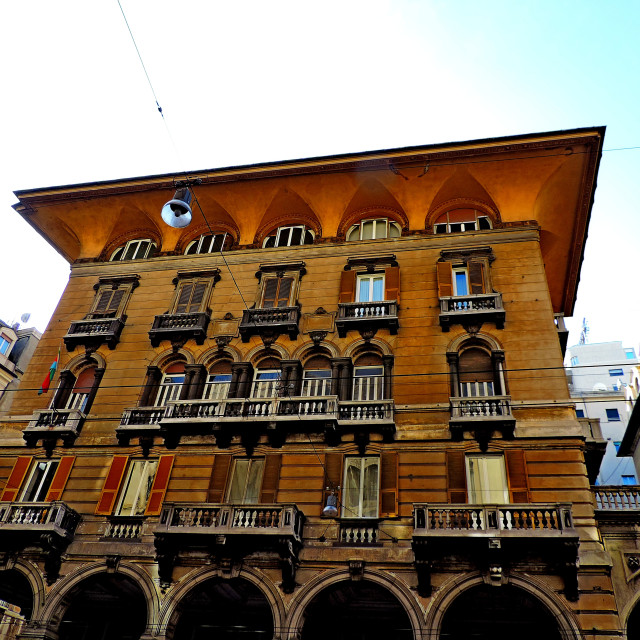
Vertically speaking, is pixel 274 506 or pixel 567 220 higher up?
pixel 567 220

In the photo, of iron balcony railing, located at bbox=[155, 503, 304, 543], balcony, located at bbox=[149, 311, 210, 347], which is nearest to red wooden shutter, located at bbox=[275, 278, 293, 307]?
balcony, located at bbox=[149, 311, 210, 347]

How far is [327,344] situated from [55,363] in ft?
36.0

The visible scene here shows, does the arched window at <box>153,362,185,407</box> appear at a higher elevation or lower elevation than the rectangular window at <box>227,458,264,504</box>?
higher

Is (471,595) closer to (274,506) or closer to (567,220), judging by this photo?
(274,506)

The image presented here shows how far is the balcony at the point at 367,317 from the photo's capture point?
21.5 m

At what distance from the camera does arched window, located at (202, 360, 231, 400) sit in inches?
858

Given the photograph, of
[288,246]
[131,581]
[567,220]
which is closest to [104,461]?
[131,581]

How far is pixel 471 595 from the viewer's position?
1684 centimetres

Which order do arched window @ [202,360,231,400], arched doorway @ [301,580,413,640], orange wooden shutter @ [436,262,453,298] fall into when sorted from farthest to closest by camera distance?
1. orange wooden shutter @ [436,262,453,298]
2. arched window @ [202,360,231,400]
3. arched doorway @ [301,580,413,640]

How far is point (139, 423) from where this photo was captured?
21016 mm

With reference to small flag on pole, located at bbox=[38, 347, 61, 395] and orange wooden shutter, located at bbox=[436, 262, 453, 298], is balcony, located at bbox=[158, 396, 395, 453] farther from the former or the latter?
orange wooden shutter, located at bbox=[436, 262, 453, 298]

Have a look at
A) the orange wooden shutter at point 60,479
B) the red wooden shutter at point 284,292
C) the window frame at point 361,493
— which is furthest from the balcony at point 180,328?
the window frame at point 361,493

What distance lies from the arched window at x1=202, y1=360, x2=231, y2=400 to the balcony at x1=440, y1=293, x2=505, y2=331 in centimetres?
833

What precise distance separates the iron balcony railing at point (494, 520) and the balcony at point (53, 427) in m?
12.8
